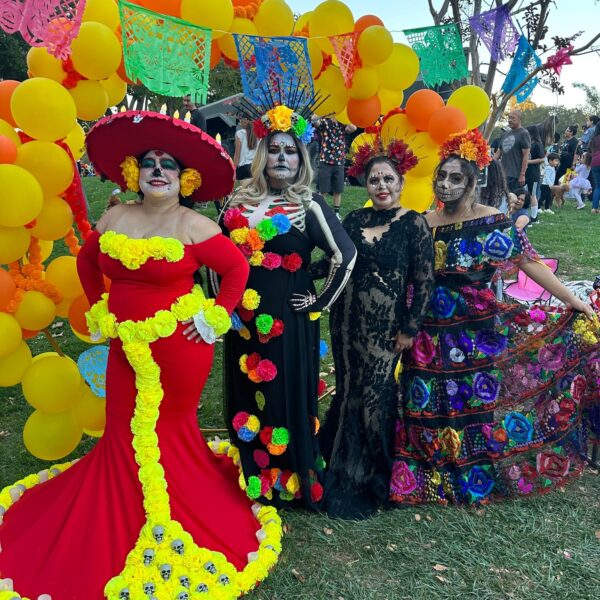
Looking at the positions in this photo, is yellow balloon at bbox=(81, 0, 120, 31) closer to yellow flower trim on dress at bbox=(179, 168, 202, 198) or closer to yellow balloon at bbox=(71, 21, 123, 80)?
yellow balloon at bbox=(71, 21, 123, 80)

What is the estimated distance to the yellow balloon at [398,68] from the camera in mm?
3971

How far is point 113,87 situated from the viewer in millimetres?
3625

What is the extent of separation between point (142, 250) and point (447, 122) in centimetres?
242

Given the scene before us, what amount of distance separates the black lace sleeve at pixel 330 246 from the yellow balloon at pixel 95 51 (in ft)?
4.73

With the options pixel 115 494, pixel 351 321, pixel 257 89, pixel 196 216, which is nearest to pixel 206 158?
pixel 196 216

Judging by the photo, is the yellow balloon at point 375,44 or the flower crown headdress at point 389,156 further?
the yellow balloon at point 375,44

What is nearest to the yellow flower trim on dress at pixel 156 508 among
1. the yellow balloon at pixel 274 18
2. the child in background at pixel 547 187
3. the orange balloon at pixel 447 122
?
the yellow balloon at pixel 274 18

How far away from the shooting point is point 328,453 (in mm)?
3756

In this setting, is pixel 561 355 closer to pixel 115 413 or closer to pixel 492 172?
pixel 492 172

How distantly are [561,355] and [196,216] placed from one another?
101 inches

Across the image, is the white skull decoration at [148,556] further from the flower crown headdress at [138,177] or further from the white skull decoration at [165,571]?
the flower crown headdress at [138,177]

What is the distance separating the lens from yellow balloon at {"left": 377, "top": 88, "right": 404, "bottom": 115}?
4.17 meters

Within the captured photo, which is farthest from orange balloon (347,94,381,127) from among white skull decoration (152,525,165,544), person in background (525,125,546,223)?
person in background (525,125,546,223)
